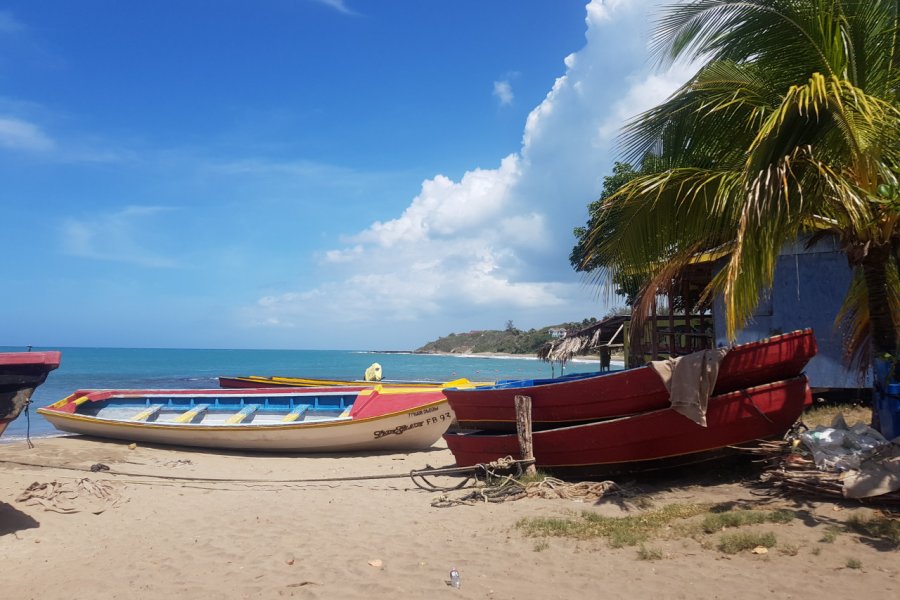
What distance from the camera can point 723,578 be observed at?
4.48 meters

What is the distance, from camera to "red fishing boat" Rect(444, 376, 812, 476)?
22.9 ft

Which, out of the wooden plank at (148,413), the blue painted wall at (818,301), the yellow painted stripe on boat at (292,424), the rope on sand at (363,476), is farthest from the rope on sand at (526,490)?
the wooden plank at (148,413)

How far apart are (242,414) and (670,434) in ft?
34.4

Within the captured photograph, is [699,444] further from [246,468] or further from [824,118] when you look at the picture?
[246,468]

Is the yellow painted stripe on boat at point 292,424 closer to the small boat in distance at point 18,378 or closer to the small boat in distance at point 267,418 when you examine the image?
the small boat in distance at point 267,418

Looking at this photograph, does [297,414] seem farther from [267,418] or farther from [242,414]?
[242,414]

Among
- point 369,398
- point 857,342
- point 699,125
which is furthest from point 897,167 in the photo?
point 369,398

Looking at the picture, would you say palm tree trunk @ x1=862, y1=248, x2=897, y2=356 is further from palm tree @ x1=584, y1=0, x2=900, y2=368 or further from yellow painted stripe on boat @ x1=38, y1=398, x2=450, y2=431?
yellow painted stripe on boat @ x1=38, y1=398, x2=450, y2=431

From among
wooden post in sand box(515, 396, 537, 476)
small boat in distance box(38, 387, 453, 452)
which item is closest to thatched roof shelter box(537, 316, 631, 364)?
small boat in distance box(38, 387, 453, 452)

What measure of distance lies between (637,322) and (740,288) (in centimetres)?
529

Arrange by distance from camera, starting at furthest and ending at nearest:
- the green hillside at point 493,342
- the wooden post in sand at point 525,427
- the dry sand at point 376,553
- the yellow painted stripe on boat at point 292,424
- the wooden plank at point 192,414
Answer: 1. the green hillside at point 493,342
2. the wooden plank at point 192,414
3. the yellow painted stripe on boat at point 292,424
4. the wooden post in sand at point 525,427
5. the dry sand at point 376,553

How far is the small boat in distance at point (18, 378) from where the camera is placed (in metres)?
6.71

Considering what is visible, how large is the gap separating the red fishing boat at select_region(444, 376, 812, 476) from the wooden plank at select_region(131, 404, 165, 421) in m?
11.0

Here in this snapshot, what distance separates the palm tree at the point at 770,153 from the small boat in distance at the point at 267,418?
21.3ft
